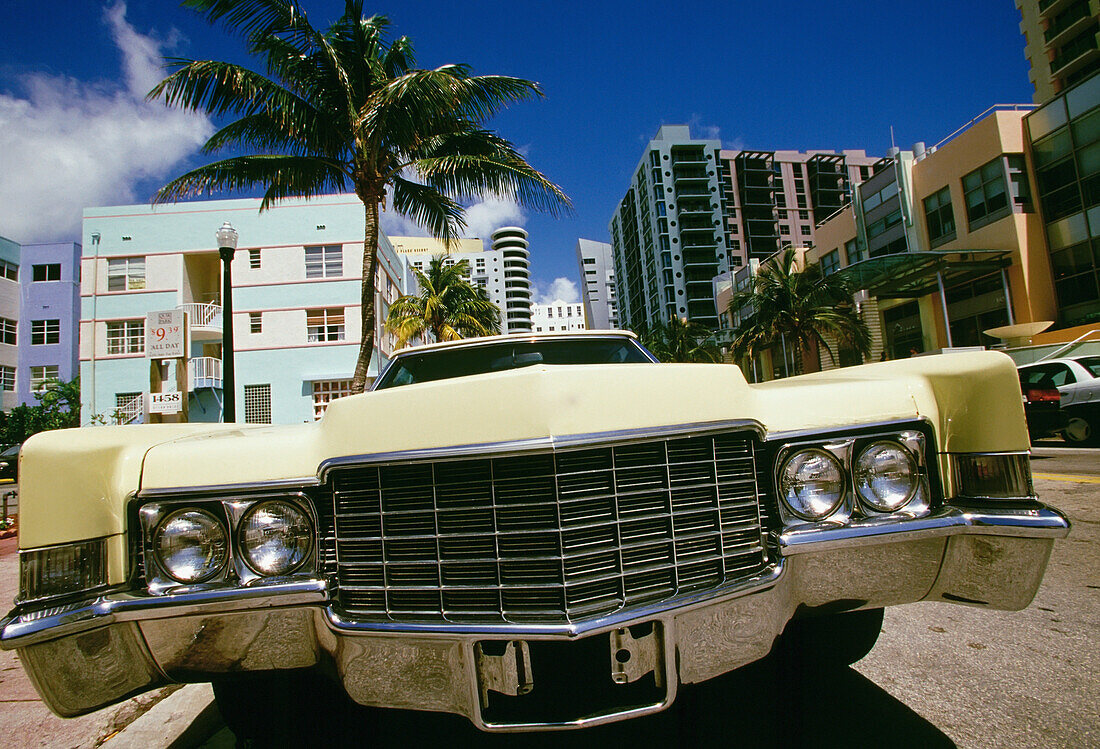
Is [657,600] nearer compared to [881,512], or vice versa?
[657,600]

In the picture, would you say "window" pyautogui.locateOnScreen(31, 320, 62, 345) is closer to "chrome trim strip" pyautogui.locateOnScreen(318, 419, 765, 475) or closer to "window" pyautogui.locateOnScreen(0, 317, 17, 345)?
"window" pyautogui.locateOnScreen(0, 317, 17, 345)

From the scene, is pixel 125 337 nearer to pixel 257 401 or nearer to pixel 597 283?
pixel 257 401

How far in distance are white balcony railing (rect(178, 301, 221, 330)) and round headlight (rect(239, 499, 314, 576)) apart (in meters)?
28.8

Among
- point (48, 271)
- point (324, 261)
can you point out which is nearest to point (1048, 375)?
point (324, 261)

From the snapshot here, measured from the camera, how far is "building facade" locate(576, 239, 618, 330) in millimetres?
136625

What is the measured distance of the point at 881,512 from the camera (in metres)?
1.80

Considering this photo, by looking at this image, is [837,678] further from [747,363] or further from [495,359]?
[747,363]

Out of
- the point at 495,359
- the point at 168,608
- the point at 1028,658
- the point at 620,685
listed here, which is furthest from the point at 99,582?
the point at 1028,658

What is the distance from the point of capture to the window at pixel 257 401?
26.2 meters

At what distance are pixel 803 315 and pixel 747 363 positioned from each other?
4.76 meters

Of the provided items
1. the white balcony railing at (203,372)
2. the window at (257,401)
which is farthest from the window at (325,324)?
the white balcony railing at (203,372)

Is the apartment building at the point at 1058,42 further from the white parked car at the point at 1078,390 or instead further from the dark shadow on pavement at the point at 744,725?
the dark shadow on pavement at the point at 744,725

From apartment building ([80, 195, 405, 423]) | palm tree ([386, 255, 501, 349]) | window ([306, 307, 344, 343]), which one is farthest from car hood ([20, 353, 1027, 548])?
window ([306, 307, 344, 343])

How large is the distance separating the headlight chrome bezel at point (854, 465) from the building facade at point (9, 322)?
46.2 m
